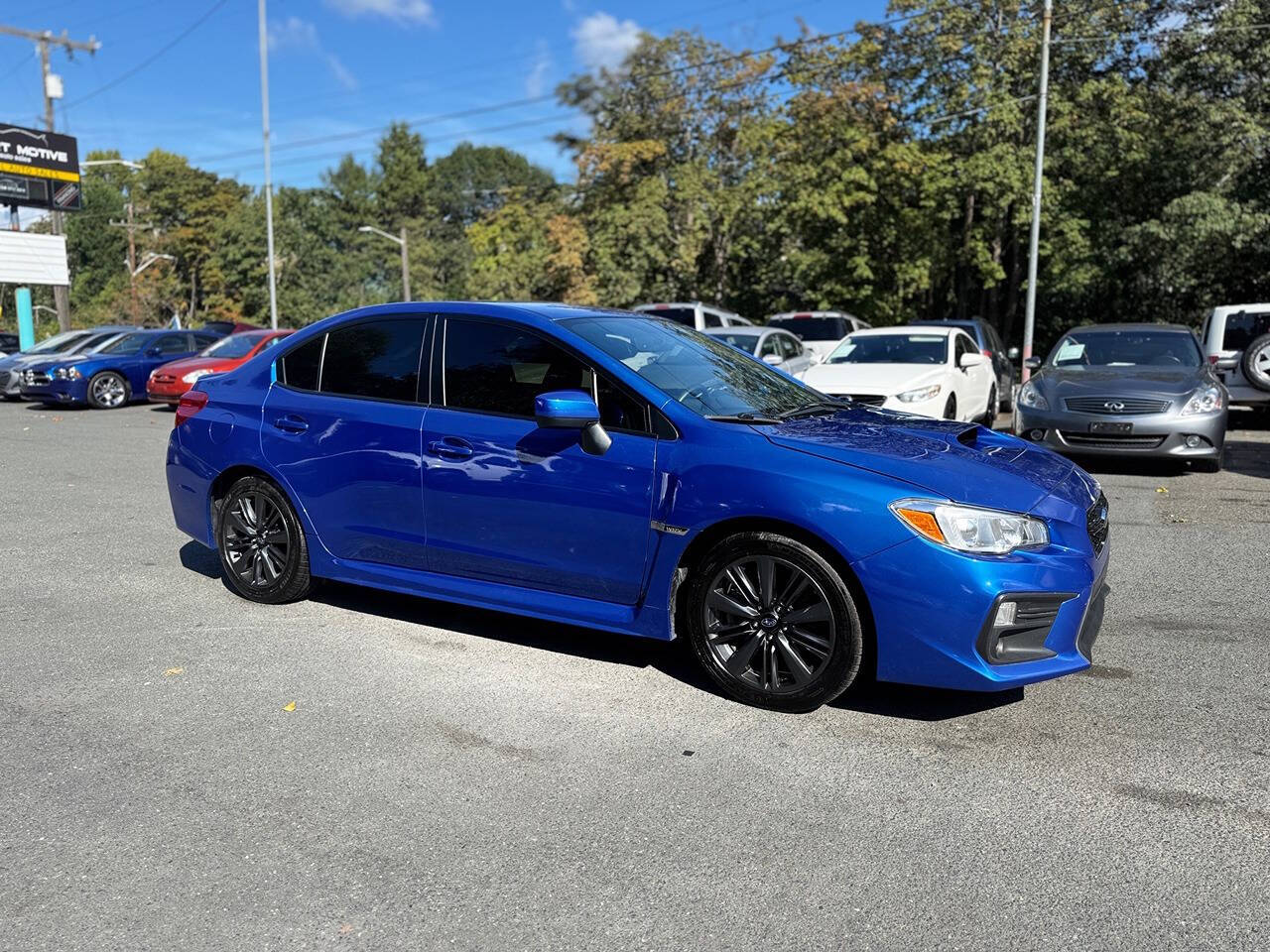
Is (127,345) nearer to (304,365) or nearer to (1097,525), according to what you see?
(304,365)

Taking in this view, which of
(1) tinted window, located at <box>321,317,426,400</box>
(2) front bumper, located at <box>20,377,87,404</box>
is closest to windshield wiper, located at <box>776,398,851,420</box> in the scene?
(1) tinted window, located at <box>321,317,426,400</box>

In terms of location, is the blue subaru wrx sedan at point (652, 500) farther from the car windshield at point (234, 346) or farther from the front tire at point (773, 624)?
the car windshield at point (234, 346)

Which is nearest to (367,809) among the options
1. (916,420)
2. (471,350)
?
(471,350)

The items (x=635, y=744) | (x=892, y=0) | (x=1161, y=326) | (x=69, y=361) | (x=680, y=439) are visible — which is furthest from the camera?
(x=892, y=0)

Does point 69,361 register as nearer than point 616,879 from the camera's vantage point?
No

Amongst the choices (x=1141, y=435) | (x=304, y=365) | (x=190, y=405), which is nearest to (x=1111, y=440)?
(x=1141, y=435)

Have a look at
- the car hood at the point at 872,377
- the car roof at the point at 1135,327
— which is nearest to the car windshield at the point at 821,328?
the car hood at the point at 872,377

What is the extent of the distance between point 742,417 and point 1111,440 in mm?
6962

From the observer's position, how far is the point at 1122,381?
10.5m

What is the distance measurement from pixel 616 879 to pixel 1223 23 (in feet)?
94.5

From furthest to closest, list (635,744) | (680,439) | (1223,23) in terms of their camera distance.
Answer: (1223,23) < (680,439) < (635,744)

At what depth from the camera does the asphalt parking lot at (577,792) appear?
9.16 feet

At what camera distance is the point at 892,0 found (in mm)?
29141

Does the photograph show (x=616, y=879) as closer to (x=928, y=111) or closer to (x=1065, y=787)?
(x=1065, y=787)
